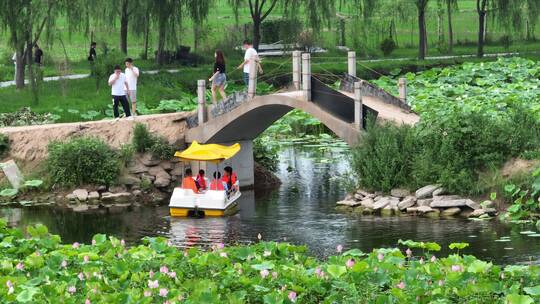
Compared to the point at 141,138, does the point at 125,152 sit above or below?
below

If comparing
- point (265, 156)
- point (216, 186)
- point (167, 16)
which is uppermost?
point (167, 16)

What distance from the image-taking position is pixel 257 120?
34.2m

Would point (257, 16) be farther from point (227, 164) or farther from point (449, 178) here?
point (449, 178)

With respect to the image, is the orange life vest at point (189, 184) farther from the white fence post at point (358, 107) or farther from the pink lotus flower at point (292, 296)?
the pink lotus flower at point (292, 296)

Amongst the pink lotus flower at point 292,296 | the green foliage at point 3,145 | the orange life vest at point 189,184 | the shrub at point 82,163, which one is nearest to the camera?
the pink lotus flower at point 292,296

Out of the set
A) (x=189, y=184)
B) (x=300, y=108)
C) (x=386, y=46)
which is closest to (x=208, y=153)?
(x=189, y=184)

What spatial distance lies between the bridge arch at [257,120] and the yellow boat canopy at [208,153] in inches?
44.9

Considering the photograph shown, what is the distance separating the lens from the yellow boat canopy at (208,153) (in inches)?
1233

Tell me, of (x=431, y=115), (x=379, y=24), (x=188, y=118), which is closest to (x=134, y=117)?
(x=188, y=118)

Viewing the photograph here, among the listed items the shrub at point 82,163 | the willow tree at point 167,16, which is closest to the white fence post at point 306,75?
the shrub at point 82,163

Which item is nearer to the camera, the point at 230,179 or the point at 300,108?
the point at 230,179

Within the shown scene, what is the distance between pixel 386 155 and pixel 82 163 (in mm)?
7943

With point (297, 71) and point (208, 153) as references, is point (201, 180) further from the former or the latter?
point (297, 71)

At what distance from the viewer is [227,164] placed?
33875mm
